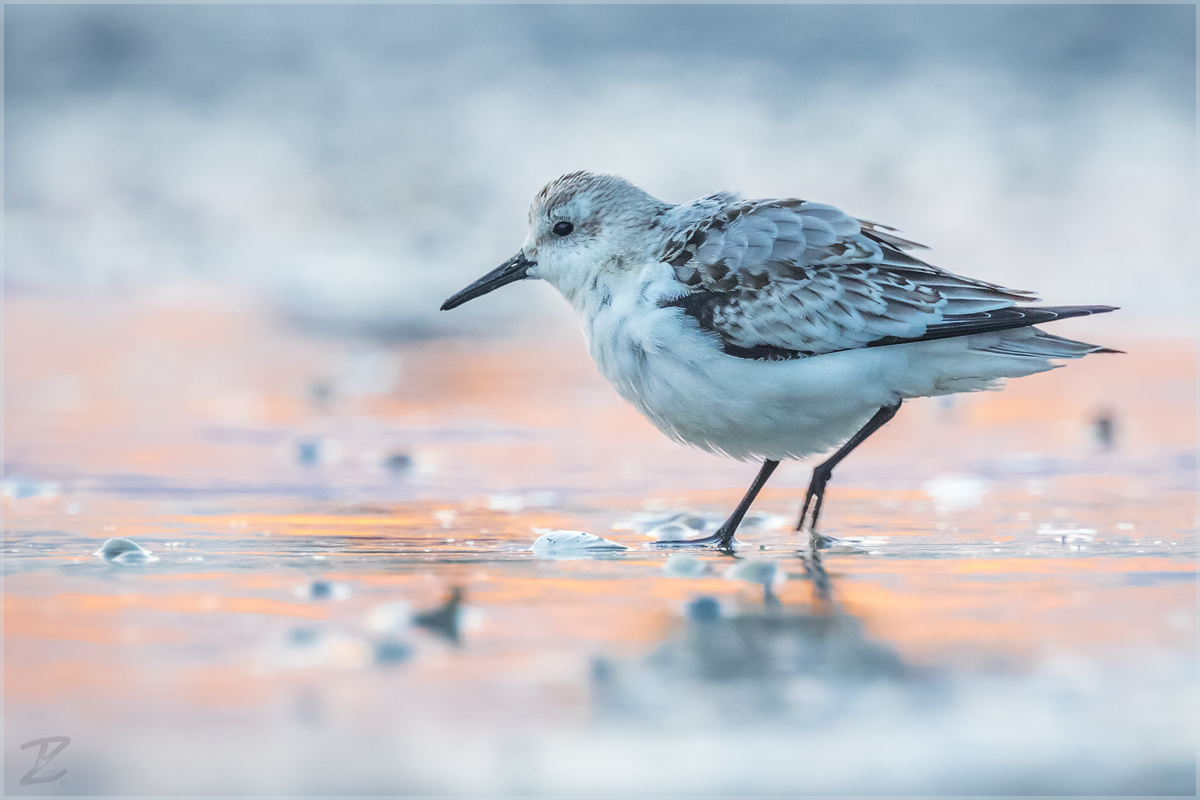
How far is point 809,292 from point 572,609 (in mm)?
1399

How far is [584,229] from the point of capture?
4.46m

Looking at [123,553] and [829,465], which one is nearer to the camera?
[123,553]

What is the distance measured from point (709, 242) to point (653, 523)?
953 mm

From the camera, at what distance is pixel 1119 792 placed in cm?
213

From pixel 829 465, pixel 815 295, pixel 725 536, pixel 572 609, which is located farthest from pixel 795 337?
pixel 572 609

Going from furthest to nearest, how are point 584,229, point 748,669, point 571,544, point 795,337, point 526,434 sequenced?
point 526,434, point 584,229, point 795,337, point 571,544, point 748,669

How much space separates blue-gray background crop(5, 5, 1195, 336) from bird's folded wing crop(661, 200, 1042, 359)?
14.8 ft

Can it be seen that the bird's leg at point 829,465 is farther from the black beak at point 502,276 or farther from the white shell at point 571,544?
the black beak at point 502,276

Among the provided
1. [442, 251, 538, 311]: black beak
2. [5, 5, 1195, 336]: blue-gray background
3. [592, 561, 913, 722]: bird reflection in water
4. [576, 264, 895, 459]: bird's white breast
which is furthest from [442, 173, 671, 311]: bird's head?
[5, 5, 1195, 336]: blue-gray background

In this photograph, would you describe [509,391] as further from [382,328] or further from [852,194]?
[852,194]

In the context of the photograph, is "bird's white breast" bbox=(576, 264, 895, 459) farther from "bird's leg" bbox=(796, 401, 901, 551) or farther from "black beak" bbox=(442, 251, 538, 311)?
"black beak" bbox=(442, 251, 538, 311)

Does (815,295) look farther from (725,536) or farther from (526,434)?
(526,434)

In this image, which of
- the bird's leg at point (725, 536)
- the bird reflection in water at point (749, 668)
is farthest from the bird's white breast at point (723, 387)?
the bird reflection in water at point (749, 668)

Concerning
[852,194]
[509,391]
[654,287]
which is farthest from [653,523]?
[852,194]
